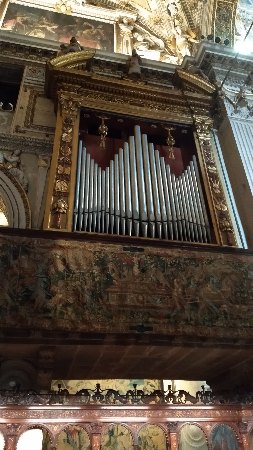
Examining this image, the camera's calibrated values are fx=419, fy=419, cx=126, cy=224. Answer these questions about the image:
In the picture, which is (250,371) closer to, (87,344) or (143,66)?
(87,344)

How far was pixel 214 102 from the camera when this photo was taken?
8.09m

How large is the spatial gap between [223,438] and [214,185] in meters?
3.81

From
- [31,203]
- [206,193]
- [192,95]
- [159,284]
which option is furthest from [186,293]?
[192,95]

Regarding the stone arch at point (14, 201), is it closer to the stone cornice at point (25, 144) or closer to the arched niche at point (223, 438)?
the stone cornice at point (25, 144)

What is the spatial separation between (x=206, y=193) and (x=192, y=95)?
244 centimetres

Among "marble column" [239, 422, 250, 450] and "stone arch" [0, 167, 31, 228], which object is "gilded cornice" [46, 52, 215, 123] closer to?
"stone arch" [0, 167, 31, 228]

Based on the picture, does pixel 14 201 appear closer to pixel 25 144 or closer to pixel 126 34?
pixel 25 144

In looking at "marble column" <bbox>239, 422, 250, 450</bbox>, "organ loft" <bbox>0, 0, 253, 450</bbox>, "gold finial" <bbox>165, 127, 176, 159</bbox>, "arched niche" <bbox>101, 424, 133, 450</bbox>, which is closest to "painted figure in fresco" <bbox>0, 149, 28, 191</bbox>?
"organ loft" <bbox>0, 0, 253, 450</bbox>

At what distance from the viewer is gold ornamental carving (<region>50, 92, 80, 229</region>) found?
5441mm

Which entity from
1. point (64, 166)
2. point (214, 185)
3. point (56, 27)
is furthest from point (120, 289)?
point (56, 27)

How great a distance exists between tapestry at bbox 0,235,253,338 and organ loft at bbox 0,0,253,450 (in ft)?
0.05

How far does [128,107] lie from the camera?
755 centimetres

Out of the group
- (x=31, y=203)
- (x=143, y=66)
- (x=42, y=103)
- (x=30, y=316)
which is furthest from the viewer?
(x=143, y=66)

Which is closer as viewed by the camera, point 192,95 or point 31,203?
point 31,203
